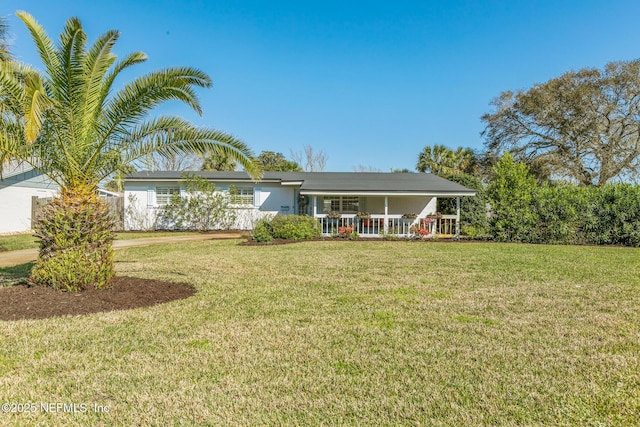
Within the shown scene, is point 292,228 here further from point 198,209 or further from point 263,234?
point 198,209

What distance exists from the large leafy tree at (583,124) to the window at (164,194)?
82.1ft

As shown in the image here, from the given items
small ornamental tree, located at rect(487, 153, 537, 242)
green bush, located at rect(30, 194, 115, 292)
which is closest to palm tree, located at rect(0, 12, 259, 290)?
green bush, located at rect(30, 194, 115, 292)

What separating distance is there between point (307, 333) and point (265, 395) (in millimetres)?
1454

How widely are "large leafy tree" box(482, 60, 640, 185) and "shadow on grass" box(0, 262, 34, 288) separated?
29635mm


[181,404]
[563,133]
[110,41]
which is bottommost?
[181,404]

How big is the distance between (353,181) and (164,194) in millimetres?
10877

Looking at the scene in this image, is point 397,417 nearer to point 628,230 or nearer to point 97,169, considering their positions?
point 97,169

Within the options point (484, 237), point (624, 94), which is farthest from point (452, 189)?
point (624, 94)

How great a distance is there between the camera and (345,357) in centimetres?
→ 363

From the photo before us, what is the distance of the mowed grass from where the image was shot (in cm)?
269

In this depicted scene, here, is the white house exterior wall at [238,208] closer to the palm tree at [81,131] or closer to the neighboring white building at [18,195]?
A: the neighboring white building at [18,195]

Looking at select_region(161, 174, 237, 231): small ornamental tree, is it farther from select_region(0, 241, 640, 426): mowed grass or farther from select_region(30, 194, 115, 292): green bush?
select_region(30, 194, 115, 292): green bush

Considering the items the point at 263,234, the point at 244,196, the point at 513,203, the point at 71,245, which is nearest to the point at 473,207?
the point at 513,203

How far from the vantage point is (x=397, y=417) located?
2.60 metres
